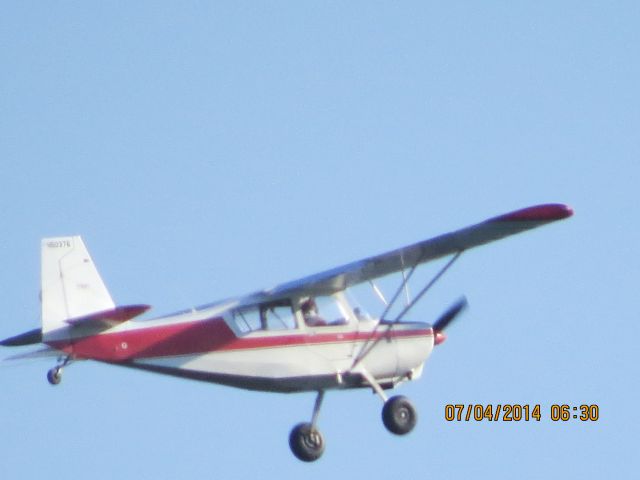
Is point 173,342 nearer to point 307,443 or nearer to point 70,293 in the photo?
point 70,293

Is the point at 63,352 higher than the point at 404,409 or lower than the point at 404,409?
higher

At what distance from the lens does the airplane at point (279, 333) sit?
31.5 meters

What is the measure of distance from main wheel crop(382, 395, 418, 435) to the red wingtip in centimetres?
351

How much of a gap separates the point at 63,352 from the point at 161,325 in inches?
57.8

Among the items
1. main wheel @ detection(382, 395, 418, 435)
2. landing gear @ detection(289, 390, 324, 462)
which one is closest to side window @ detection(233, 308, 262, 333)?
landing gear @ detection(289, 390, 324, 462)

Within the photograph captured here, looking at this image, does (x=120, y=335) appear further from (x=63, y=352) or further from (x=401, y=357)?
(x=401, y=357)

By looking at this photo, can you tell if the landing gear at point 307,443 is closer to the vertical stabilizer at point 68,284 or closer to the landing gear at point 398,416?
the landing gear at point 398,416

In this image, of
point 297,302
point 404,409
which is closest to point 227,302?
point 297,302

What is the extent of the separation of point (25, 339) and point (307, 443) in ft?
14.2

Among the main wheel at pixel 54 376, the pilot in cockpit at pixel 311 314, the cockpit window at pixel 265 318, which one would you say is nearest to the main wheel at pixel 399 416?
the pilot in cockpit at pixel 311 314

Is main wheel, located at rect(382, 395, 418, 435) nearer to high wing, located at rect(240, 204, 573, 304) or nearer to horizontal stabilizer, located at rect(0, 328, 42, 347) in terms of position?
high wing, located at rect(240, 204, 573, 304)

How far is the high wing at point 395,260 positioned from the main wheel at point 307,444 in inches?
78.1

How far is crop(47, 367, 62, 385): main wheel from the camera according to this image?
30844 mm

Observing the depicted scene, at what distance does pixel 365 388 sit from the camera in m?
33.0
